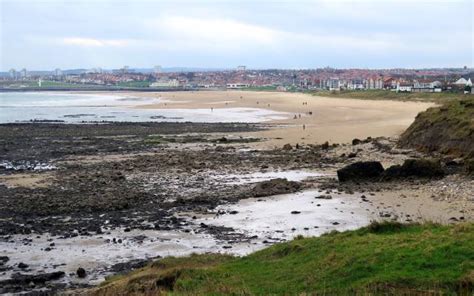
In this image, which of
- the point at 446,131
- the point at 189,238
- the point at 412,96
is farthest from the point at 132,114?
the point at 189,238

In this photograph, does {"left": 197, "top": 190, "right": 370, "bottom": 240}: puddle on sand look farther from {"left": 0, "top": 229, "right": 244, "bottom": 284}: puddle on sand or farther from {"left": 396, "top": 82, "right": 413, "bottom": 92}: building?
{"left": 396, "top": 82, "right": 413, "bottom": 92}: building

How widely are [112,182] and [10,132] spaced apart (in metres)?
29.3

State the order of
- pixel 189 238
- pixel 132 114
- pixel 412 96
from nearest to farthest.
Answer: pixel 189 238 < pixel 132 114 < pixel 412 96

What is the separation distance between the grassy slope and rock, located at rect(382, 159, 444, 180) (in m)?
11.5

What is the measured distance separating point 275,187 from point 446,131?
13.3m

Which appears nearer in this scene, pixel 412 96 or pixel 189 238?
pixel 189 238

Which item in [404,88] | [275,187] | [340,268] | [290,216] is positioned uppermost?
[404,88]

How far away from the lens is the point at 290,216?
18672 millimetres

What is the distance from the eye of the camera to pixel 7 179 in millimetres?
27406

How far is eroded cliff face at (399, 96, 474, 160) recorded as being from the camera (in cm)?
2845

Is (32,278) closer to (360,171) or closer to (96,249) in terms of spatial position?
(96,249)

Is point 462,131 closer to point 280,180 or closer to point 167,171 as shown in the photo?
point 280,180

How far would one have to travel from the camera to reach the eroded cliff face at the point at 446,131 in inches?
1120

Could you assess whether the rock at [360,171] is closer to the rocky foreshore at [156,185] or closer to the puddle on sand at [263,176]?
the rocky foreshore at [156,185]
